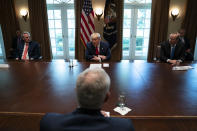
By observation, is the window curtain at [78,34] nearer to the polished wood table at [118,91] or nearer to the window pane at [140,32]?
the window pane at [140,32]

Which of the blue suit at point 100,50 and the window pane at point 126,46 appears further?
the window pane at point 126,46

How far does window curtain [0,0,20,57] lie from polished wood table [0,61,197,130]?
3595 mm

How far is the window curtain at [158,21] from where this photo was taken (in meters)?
4.67

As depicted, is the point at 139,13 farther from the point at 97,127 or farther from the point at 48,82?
the point at 97,127

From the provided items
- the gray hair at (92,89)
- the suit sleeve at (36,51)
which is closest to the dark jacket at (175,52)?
the gray hair at (92,89)

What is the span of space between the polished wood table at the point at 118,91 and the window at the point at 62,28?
3379mm

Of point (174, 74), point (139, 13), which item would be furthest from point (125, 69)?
point (139, 13)

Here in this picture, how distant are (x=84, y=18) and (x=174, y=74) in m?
3.05

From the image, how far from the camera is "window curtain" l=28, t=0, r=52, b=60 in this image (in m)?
4.81

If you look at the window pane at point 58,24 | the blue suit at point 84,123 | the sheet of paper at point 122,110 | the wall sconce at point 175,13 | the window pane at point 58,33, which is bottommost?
the sheet of paper at point 122,110

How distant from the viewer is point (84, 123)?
63 centimetres

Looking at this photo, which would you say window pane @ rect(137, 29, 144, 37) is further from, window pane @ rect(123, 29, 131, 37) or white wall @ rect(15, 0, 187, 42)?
white wall @ rect(15, 0, 187, 42)

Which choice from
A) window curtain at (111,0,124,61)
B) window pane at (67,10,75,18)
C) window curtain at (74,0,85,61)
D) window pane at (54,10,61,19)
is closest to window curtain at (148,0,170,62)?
window curtain at (111,0,124,61)

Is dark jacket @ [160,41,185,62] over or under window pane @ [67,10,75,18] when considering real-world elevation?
under
